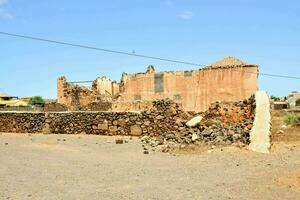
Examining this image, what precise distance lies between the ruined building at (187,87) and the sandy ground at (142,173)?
1323cm

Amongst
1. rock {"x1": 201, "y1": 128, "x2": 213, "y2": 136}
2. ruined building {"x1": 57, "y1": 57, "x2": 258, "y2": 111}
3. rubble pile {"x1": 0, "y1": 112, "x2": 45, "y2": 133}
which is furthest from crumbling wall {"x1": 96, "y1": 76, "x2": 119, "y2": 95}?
rock {"x1": 201, "y1": 128, "x2": 213, "y2": 136}

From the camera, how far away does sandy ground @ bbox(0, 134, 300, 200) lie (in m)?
9.59

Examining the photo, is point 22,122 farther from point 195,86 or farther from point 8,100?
point 8,100

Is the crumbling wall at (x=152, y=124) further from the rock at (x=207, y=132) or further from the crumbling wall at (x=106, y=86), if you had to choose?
the crumbling wall at (x=106, y=86)

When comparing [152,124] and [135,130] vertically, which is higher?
[152,124]

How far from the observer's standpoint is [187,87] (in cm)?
3141

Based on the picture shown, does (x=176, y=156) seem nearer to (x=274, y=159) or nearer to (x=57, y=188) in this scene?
(x=274, y=159)

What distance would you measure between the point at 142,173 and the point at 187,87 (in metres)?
19.9

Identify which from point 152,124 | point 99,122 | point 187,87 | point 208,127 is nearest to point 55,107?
point 187,87

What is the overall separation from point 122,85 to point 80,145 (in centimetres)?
1666

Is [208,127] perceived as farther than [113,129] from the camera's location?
No

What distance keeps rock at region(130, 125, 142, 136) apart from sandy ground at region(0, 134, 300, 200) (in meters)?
2.69

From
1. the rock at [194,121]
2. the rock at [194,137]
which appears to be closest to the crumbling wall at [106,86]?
the rock at [194,121]

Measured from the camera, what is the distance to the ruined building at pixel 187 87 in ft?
98.6
